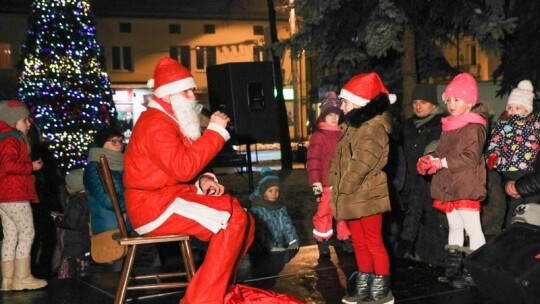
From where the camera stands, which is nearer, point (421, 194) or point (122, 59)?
point (421, 194)

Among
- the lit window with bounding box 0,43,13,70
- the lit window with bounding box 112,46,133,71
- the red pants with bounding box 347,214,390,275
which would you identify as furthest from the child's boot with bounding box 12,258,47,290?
the lit window with bounding box 112,46,133,71

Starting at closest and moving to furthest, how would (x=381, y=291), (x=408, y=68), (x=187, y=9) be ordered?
1. (x=381, y=291)
2. (x=408, y=68)
3. (x=187, y=9)

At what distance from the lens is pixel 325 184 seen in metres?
7.57

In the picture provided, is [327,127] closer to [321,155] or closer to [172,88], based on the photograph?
[321,155]

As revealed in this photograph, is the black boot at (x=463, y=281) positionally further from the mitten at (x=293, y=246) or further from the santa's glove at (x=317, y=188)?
the mitten at (x=293, y=246)

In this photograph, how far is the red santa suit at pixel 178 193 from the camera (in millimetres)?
4750

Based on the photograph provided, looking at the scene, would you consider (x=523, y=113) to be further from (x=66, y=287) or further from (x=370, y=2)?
(x=370, y=2)

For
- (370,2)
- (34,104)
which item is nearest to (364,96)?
(370,2)

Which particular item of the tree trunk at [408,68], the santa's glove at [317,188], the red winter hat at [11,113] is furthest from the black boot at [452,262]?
the tree trunk at [408,68]

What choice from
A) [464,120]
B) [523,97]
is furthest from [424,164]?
[523,97]

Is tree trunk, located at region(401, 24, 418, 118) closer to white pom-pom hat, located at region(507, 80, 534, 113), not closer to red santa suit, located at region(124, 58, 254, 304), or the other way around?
white pom-pom hat, located at region(507, 80, 534, 113)

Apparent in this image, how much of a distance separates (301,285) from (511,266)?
77.0 inches

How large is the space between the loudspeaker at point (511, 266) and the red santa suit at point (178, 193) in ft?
5.64

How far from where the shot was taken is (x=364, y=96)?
5.76 metres
